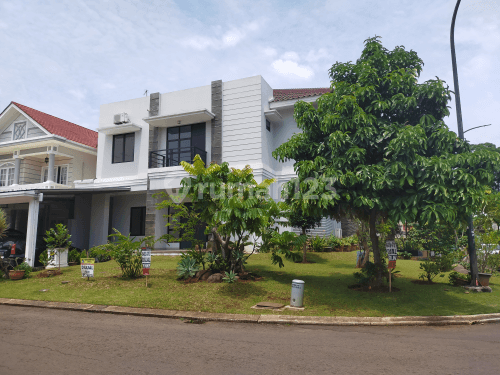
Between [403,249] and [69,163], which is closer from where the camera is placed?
[403,249]

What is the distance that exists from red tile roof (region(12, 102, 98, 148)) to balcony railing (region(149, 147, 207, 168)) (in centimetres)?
656

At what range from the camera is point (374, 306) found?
8844mm

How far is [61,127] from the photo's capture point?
24547 millimetres

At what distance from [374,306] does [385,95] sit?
5.68 m

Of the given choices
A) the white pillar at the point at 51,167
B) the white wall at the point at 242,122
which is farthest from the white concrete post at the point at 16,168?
the white wall at the point at 242,122

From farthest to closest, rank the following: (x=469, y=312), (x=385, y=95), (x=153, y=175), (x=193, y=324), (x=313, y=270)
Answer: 1. (x=153, y=175)
2. (x=313, y=270)
3. (x=385, y=95)
4. (x=469, y=312)
5. (x=193, y=324)

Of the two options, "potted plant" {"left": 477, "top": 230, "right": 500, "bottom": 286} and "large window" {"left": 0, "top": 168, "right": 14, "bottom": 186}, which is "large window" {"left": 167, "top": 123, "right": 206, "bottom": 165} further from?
"potted plant" {"left": 477, "top": 230, "right": 500, "bottom": 286}

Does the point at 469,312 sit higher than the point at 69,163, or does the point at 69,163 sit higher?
the point at 69,163

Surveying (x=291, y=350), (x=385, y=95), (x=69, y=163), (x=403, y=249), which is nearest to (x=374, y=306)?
(x=291, y=350)

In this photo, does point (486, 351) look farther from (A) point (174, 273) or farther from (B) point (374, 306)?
(A) point (174, 273)

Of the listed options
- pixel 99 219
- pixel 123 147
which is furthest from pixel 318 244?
pixel 99 219

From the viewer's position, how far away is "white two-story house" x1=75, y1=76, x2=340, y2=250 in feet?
60.8

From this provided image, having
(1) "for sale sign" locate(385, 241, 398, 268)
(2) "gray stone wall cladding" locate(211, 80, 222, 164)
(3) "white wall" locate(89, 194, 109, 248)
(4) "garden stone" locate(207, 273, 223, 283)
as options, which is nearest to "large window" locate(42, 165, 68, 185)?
(3) "white wall" locate(89, 194, 109, 248)

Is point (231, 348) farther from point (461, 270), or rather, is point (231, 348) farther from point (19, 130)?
point (19, 130)
